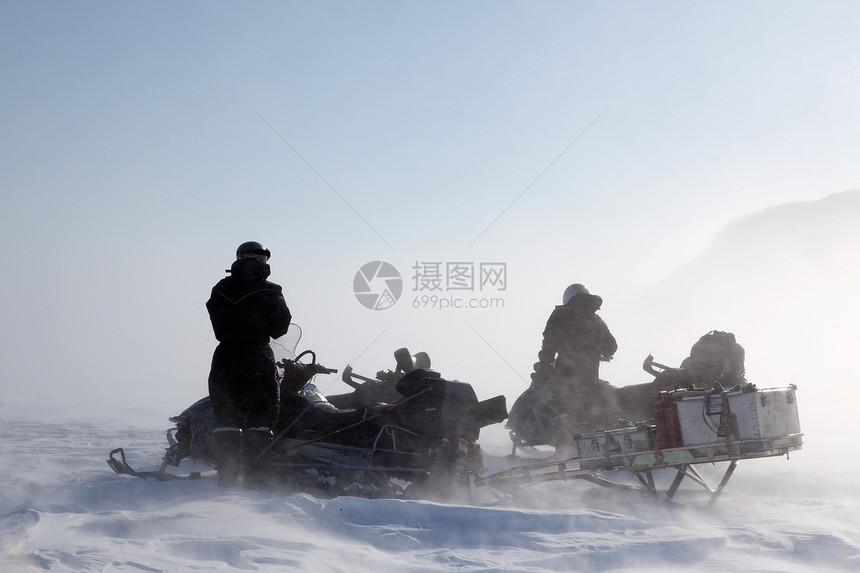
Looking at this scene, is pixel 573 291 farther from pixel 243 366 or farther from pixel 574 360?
pixel 243 366

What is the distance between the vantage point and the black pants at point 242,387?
622 cm

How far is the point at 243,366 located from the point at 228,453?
83 cm

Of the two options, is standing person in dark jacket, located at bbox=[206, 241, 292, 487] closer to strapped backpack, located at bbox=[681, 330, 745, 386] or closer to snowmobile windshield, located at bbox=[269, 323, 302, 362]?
snowmobile windshield, located at bbox=[269, 323, 302, 362]

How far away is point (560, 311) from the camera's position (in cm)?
908

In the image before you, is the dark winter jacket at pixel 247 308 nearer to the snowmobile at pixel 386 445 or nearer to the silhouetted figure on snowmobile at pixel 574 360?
the snowmobile at pixel 386 445

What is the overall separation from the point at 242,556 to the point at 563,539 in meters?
2.17

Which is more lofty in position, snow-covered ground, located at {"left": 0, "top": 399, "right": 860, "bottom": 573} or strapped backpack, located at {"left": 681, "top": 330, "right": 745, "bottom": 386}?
strapped backpack, located at {"left": 681, "top": 330, "right": 745, "bottom": 386}

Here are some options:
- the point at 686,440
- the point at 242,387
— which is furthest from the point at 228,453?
the point at 686,440

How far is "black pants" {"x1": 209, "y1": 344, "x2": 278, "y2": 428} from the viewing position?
6.22 m

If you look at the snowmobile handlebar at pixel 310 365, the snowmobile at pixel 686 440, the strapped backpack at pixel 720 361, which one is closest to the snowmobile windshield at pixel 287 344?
the snowmobile handlebar at pixel 310 365

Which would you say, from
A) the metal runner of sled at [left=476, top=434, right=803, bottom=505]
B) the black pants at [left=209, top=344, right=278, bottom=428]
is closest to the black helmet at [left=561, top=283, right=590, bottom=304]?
the metal runner of sled at [left=476, top=434, right=803, bottom=505]

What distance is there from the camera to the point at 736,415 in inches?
242

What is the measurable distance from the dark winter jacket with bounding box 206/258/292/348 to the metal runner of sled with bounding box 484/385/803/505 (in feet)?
8.67

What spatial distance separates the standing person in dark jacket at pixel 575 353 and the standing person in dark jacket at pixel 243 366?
4.11m
